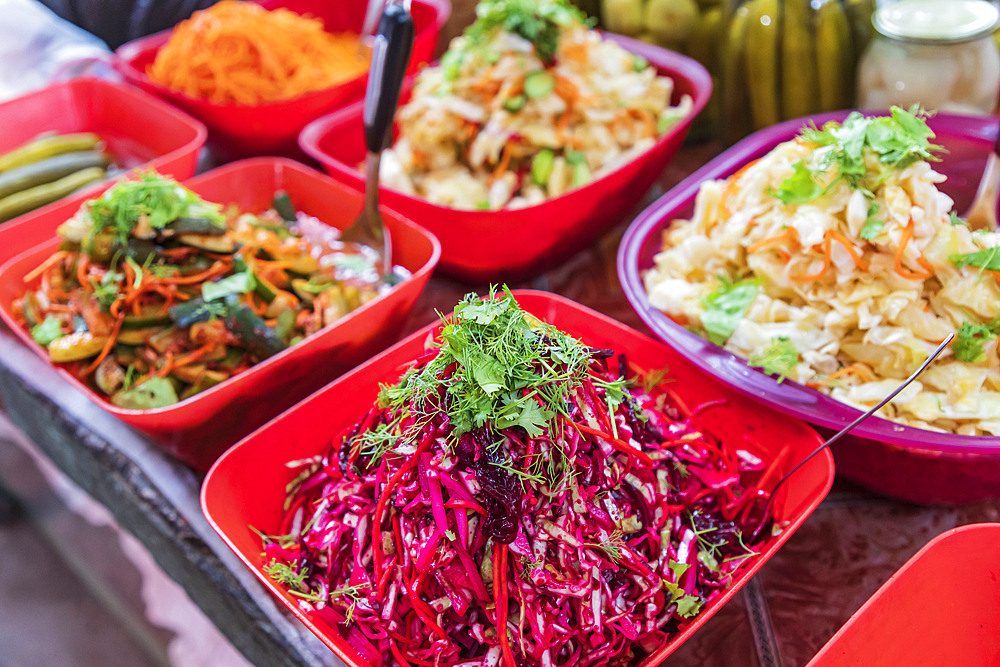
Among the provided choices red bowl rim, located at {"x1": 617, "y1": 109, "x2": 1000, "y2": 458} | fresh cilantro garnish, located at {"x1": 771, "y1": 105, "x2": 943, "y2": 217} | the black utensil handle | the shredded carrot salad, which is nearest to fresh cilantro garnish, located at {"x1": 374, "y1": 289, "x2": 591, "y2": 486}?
red bowl rim, located at {"x1": 617, "y1": 109, "x2": 1000, "y2": 458}

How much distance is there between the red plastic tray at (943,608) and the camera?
837 mm

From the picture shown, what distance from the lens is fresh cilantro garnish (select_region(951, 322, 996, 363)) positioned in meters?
1.06

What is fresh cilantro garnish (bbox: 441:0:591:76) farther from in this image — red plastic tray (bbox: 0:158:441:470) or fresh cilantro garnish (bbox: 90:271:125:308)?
fresh cilantro garnish (bbox: 90:271:125:308)

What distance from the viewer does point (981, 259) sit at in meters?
1.06

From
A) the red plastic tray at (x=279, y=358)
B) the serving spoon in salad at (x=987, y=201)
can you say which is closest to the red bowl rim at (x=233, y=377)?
the red plastic tray at (x=279, y=358)

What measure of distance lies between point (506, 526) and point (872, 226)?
74 centimetres

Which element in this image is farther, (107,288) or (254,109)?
(254,109)

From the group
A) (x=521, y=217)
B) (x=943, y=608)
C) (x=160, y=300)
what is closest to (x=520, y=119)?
(x=521, y=217)

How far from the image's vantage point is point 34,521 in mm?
2355

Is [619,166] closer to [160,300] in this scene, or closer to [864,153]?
[864,153]

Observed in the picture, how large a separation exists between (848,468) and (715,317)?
1.03 ft

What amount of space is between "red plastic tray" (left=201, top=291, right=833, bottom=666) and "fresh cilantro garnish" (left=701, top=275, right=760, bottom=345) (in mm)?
74

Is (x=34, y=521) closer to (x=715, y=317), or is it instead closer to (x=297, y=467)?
(x=297, y=467)

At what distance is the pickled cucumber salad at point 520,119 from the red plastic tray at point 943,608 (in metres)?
1.01
